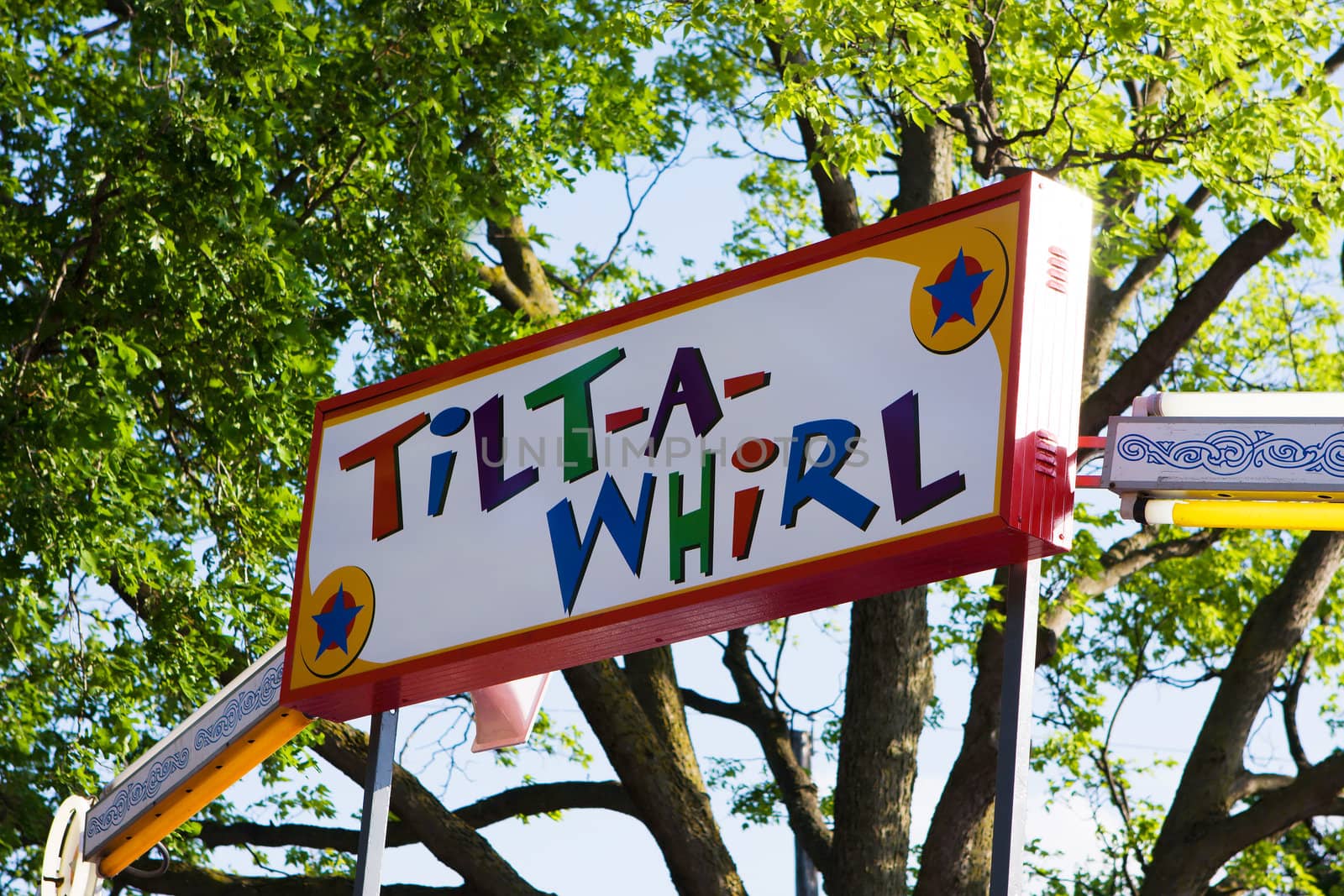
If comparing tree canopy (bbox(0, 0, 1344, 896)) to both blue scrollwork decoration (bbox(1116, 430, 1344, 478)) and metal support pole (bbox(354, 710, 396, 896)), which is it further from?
blue scrollwork decoration (bbox(1116, 430, 1344, 478))

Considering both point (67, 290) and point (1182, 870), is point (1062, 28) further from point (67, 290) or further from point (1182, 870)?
point (67, 290)

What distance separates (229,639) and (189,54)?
4197 mm

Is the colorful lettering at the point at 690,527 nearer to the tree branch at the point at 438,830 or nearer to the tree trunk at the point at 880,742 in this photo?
the tree trunk at the point at 880,742

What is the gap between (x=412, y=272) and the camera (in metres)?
11.0

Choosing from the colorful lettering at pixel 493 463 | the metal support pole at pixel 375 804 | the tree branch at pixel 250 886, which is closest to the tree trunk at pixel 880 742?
the tree branch at pixel 250 886

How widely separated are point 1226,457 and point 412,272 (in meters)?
7.63

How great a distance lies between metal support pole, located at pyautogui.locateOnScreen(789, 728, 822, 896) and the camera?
631 inches

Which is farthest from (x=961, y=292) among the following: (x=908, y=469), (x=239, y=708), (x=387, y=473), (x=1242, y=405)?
(x=239, y=708)

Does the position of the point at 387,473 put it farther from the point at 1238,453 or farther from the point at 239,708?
the point at 1238,453

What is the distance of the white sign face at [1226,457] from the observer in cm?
432

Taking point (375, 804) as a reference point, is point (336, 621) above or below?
above

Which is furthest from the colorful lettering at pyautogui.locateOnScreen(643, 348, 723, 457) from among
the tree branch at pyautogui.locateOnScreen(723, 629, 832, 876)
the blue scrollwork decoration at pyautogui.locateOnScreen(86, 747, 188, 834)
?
the tree branch at pyautogui.locateOnScreen(723, 629, 832, 876)

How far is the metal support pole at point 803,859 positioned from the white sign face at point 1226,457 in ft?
38.5

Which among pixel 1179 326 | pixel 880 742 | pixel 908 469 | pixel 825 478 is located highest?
pixel 1179 326
